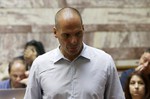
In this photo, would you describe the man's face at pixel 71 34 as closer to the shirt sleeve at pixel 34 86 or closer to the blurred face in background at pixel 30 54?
the shirt sleeve at pixel 34 86

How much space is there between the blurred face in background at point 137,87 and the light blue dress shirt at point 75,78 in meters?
1.56

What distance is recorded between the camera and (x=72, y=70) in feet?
5.13

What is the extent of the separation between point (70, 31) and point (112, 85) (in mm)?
339

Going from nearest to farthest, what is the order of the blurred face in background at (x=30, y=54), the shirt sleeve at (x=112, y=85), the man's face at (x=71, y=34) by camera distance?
the man's face at (x=71, y=34)
the shirt sleeve at (x=112, y=85)
the blurred face in background at (x=30, y=54)

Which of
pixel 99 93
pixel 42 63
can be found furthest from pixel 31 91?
pixel 99 93

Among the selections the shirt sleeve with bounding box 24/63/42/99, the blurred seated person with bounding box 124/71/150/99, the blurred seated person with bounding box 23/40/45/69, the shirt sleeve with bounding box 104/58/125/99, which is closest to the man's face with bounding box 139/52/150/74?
the blurred seated person with bounding box 124/71/150/99

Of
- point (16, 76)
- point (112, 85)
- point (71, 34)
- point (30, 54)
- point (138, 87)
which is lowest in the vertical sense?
A: point (138, 87)

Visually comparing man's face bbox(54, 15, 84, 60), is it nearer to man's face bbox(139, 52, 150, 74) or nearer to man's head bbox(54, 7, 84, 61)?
man's head bbox(54, 7, 84, 61)

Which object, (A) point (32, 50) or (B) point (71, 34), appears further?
(A) point (32, 50)

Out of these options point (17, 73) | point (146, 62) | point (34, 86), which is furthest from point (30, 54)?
point (34, 86)

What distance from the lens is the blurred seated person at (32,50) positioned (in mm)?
3824

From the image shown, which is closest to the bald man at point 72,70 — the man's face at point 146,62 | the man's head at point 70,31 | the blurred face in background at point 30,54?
the man's head at point 70,31

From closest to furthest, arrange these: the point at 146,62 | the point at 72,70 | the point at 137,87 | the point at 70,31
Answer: the point at 70,31
the point at 72,70
the point at 137,87
the point at 146,62

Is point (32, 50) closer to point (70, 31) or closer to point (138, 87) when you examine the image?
point (138, 87)
